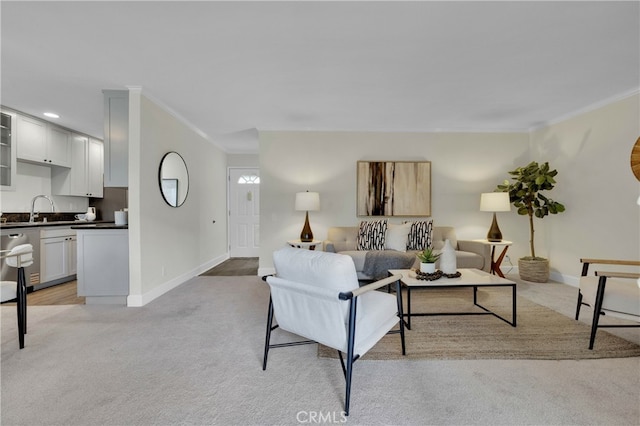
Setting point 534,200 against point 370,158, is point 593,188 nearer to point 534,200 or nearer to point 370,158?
point 534,200

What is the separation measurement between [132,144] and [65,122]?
7.06 ft

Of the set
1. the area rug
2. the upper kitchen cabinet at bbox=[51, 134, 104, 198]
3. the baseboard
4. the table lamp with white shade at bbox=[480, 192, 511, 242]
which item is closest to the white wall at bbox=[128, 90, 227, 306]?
the baseboard

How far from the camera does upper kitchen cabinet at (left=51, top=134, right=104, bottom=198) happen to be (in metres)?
4.54

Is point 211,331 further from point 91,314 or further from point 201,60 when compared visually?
point 201,60

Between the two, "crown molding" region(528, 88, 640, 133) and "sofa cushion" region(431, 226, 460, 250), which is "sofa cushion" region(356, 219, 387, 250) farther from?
"crown molding" region(528, 88, 640, 133)

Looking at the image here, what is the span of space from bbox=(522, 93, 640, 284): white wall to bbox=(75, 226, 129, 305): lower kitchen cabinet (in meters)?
5.64

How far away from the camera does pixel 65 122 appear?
421 centimetres

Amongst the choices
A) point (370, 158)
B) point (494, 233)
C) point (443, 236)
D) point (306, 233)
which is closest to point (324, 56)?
point (370, 158)

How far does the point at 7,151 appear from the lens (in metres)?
3.68

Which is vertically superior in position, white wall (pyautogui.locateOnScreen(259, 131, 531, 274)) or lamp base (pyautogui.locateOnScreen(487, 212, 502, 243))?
white wall (pyautogui.locateOnScreen(259, 131, 531, 274))

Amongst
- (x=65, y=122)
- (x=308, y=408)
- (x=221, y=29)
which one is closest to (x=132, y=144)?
(x=221, y=29)

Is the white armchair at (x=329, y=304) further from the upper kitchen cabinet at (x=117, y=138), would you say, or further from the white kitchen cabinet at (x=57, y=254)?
the white kitchen cabinet at (x=57, y=254)

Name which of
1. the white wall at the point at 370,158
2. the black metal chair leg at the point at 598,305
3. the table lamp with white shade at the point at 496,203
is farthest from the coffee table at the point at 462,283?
the white wall at the point at 370,158

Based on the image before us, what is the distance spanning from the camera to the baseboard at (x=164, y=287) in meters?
3.10
